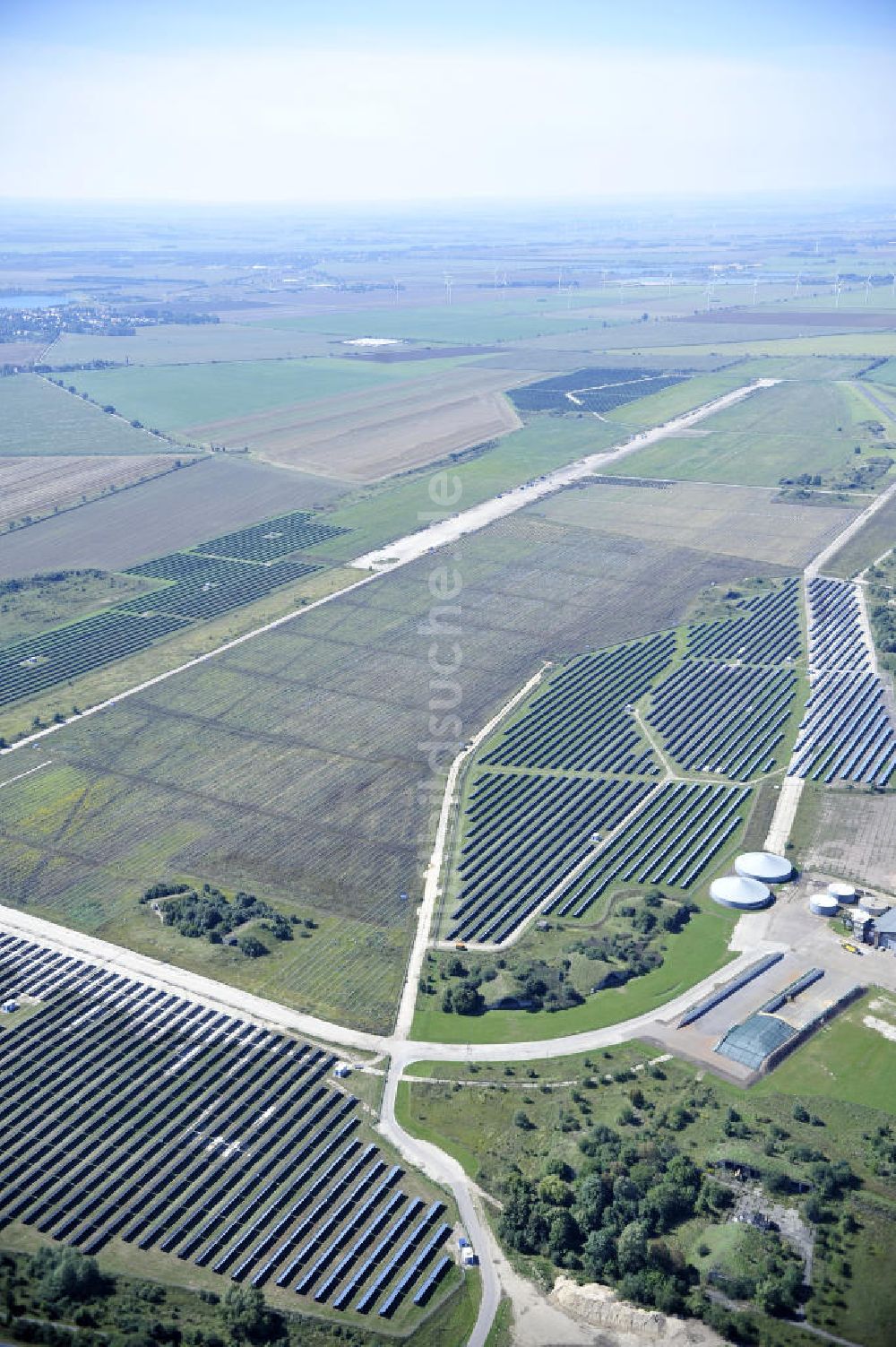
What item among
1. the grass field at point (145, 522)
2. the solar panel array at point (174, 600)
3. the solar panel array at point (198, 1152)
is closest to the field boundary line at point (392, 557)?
the solar panel array at point (174, 600)

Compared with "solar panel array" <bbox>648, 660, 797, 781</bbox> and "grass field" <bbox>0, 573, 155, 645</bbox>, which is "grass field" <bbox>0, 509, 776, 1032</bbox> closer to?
"solar panel array" <bbox>648, 660, 797, 781</bbox>

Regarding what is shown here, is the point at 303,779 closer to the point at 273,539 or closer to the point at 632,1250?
the point at 632,1250

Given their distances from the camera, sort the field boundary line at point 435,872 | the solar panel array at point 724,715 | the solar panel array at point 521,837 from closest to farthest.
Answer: the field boundary line at point 435,872
the solar panel array at point 521,837
the solar panel array at point 724,715

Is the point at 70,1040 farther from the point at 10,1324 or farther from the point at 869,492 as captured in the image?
the point at 869,492

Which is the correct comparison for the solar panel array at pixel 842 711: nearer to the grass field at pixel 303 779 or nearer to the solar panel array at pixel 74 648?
the grass field at pixel 303 779

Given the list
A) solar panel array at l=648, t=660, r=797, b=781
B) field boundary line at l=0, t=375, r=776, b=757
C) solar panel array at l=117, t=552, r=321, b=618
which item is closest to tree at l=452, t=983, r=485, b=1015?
solar panel array at l=648, t=660, r=797, b=781

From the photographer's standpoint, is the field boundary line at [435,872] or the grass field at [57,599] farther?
the grass field at [57,599]

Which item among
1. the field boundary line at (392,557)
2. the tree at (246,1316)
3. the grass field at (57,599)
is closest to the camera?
the tree at (246,1316)
